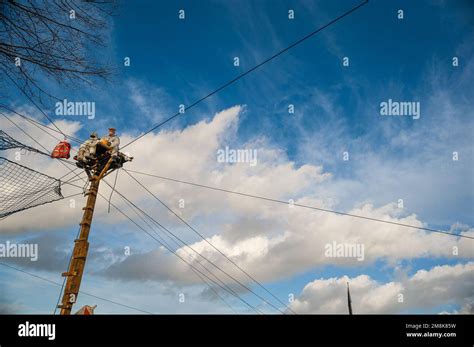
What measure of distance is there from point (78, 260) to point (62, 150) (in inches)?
147

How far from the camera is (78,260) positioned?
322 inches

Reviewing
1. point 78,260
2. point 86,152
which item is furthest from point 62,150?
point 78,260

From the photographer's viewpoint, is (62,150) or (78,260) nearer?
(78,260)

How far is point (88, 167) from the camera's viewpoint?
32.1ft

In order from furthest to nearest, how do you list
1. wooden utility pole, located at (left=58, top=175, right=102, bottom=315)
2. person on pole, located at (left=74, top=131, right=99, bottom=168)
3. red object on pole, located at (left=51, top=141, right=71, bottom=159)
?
person on pole, located at (left=74, top=131, right=99, bottom=168), red object on pole, located at (left=51, top=141, right=71, bottom=159), wooden utility pole, located at (left=58, top=175, right=102, bottom=315)

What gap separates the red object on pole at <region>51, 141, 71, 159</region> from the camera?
9367 millimetres

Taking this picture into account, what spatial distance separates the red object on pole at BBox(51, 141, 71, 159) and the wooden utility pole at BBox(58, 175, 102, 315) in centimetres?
149

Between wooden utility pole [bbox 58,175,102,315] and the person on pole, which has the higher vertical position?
the person on pole

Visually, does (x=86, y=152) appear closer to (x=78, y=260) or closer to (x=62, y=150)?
(x=62, y=150)

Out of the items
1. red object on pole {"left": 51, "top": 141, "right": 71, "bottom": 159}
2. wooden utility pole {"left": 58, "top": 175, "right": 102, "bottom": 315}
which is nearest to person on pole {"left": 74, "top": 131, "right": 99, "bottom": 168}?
red object on pole {"left": 51, "top": 141, "right": 71, "bottom": 159}

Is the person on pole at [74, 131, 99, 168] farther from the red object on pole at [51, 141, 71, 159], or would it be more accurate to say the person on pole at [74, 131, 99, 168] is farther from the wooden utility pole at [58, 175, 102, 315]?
the wooden utility pole at [58, 175, 102, 315]

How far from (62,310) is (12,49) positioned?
696cm
